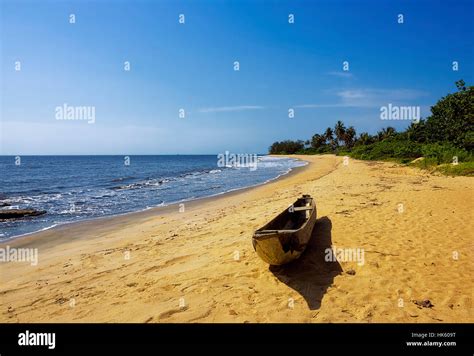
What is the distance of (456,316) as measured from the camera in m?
5.09

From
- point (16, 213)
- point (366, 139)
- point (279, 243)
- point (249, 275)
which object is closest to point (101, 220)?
point (16, 213)

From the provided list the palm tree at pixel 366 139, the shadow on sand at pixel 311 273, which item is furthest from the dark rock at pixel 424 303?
the palm tree at pixel 366 139

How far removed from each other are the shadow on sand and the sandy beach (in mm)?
23

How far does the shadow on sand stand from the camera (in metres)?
5.92

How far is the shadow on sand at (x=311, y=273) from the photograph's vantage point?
233 inches

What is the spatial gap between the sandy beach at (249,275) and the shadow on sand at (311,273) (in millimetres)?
23

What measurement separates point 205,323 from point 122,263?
4.07 m

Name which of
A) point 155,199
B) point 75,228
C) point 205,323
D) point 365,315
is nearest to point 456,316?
point 365,315

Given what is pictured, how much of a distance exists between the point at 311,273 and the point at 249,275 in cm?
140

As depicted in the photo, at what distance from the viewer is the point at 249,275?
6.77 metres

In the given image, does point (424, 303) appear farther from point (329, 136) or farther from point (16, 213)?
→ point (329, 136)

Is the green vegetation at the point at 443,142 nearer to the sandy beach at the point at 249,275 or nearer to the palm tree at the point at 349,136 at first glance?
the sandy beach at the point at 249,275

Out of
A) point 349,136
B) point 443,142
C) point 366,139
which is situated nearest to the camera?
point 443,142
